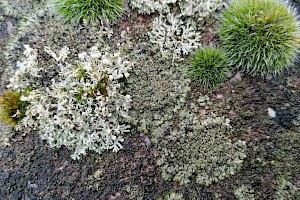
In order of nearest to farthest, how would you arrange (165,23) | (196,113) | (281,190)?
(281,190) < (196,113) < (165,23)

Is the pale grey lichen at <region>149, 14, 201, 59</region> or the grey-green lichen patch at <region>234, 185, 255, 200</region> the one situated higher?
the pale grey lichen at <region>149, 14, 201, 59</region>

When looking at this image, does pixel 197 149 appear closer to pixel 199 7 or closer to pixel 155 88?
pixel 155 88

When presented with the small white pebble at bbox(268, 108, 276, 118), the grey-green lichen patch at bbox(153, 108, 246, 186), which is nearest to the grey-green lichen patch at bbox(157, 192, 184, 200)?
the grey-green lichen patch at bbox(153, 108, 246, 186)

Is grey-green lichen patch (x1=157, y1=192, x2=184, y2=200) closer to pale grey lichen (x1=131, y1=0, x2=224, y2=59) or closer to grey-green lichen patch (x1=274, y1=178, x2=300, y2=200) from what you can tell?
grey-green lichen patch (x1=274, y1=178, x2=300, y2=200)

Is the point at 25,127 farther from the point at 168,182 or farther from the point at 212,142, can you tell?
the point at 212,142

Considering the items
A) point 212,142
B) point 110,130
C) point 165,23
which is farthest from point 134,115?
point 165,23

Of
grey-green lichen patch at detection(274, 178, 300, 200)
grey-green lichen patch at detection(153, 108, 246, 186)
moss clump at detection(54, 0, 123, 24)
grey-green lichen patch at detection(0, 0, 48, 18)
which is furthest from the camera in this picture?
grey-green lichen patch at detection(0, 0, 48, 18)
